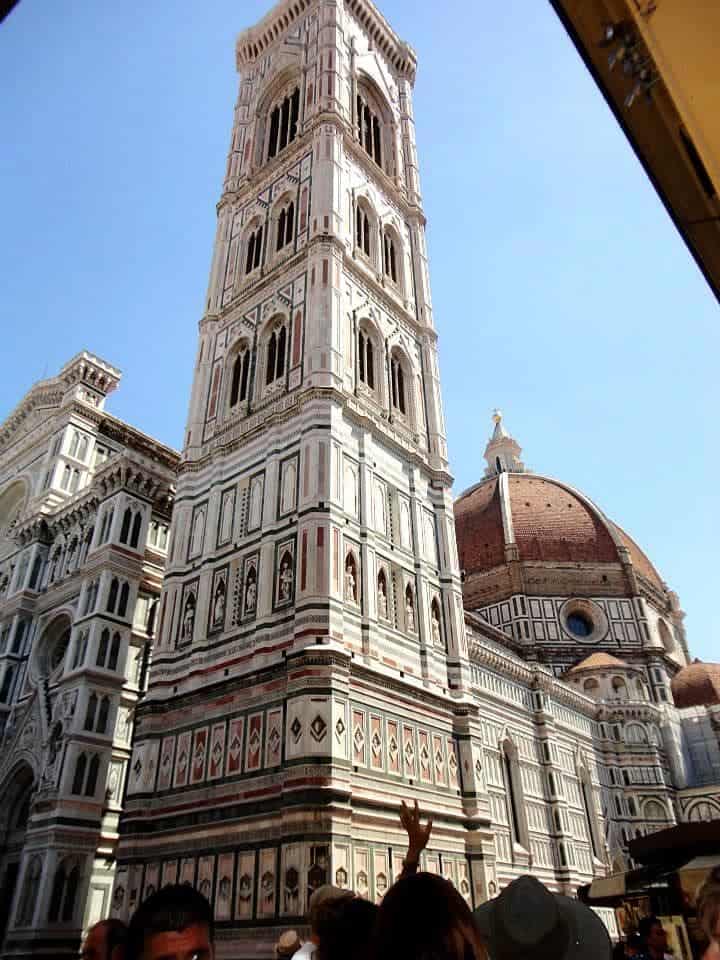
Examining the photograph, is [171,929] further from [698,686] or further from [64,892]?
→ [698,686]

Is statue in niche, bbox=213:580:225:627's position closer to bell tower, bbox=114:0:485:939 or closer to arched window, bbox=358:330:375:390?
bell tower, bbox=114:0:485:939

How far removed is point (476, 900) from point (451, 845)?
112cm

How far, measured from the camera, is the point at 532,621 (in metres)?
43.7

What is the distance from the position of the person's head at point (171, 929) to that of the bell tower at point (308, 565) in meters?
10.8

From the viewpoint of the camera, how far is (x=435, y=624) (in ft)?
58.2

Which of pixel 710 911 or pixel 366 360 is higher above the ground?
pixel 366 360

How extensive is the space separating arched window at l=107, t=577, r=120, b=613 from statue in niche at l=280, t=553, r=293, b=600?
277 inches

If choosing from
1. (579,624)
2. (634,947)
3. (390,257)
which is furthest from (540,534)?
(634,947)

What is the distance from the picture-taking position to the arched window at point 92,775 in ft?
59.2

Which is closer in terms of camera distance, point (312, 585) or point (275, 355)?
point (312, 585)

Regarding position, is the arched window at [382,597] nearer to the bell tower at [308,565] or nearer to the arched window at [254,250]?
the bell tower at [308,565]

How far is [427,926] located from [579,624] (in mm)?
45122

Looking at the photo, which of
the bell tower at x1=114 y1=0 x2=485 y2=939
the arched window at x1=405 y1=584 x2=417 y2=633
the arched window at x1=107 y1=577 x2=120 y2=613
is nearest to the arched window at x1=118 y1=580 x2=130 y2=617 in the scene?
the arched window at x1=107 y1=577 x2=120 y2=613

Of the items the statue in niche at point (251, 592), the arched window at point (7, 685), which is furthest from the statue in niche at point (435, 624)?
the arched window at point (7, 685)
